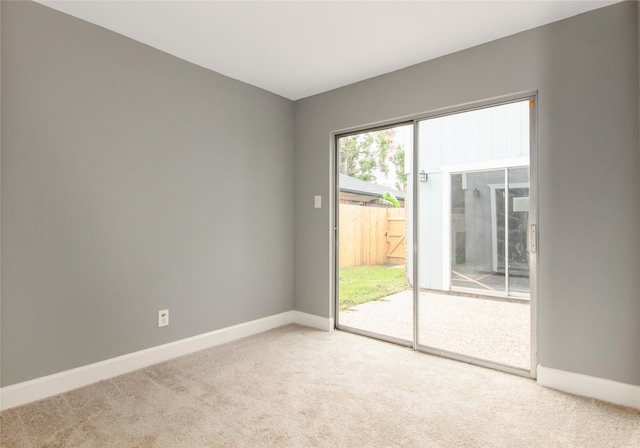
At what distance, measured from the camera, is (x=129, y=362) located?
2.65m

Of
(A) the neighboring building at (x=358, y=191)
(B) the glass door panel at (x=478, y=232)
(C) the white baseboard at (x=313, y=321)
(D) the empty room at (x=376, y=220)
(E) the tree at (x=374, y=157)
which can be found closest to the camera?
(D) the empty room at (x=376, y=220)

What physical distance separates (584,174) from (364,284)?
2.18 metres

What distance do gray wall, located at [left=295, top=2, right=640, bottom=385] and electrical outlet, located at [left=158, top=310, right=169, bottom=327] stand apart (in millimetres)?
2778

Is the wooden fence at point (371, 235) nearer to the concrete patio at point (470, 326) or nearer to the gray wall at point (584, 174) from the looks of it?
the concrete patio at point (470, 326)

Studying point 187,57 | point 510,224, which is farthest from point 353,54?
point 510,224

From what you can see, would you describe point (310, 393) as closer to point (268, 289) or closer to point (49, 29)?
point (268, 289)

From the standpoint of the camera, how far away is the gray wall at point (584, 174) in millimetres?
2193

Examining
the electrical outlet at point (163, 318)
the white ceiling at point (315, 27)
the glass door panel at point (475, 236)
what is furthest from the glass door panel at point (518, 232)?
the electrical outlet at point (163, 318)

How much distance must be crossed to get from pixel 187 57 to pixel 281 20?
99 cm

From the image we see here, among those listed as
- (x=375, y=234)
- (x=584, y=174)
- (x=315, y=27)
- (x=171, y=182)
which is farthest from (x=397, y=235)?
(x=171, y=182)

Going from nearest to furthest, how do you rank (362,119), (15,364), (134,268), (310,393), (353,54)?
1. (15,364)
2. (310,393)
3. (134,268)
4. (353,54)
5. (362,119)

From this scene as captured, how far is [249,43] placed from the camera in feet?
8.96

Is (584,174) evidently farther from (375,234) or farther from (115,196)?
(115,196)

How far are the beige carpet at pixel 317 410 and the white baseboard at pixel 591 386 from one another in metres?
0.07
